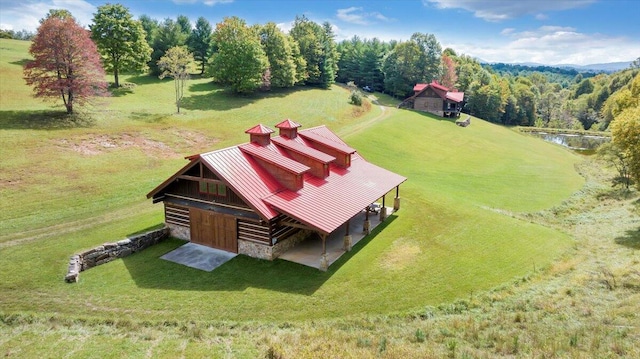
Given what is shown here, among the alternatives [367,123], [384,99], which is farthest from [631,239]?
[384,99]

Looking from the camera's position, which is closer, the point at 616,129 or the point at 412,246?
the point at 412,246

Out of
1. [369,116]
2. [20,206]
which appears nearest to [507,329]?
[20,206]

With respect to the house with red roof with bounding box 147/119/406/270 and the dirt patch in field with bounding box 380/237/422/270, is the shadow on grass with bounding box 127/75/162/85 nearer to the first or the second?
the house with red roof with bounding box 147/119/406/270

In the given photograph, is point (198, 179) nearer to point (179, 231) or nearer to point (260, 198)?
point (260, 198)

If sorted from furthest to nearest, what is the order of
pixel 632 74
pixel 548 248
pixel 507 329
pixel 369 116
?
pixel 632 74
pixel 369 116
pixel 548 248
pixel 507 329

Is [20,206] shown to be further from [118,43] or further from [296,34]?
[296,34]

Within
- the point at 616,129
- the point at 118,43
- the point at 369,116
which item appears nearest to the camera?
the point at 616,129

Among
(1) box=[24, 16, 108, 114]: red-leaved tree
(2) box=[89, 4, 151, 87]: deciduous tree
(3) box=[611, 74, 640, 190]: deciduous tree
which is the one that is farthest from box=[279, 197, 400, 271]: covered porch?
(2) box=[89, 4, 151, 87]: deciduous tree
